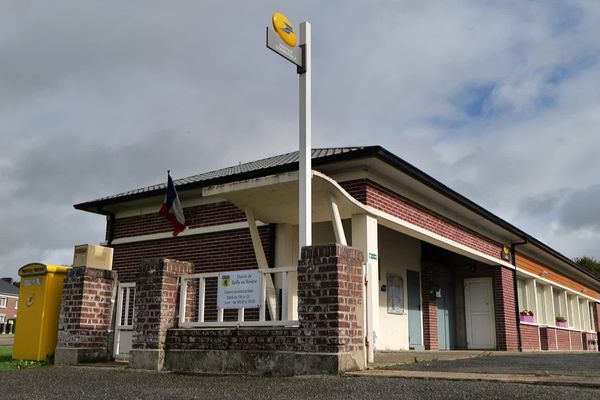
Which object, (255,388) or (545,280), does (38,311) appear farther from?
(545,280)

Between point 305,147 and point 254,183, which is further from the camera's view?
point 254,183

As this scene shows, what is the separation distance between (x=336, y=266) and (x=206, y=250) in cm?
677

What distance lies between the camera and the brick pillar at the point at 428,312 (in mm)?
16234

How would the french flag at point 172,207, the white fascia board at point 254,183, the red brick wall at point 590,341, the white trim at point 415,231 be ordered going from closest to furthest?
the white fascia board at point 254,183 < the white trim at point 415,231 < the french flag at point 172,207 < the red brick wall at point 590,341

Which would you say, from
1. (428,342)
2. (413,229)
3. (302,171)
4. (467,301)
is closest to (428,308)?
(428,342)

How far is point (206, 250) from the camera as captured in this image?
13367mm

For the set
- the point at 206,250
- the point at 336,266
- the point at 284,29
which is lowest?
→ the point at 336,266

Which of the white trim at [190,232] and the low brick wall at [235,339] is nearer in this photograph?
the low brick wall at [235,339]

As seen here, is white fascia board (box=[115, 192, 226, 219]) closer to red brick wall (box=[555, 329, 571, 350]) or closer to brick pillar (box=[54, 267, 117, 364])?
brick pillar (box=[54, 267, 117, 364])

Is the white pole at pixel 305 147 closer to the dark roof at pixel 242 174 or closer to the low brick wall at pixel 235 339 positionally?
the low brick wall at pixel 235 339

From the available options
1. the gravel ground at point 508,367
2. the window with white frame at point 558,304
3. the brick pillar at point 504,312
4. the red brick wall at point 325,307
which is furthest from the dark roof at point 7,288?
the gravel ground at point 508,367

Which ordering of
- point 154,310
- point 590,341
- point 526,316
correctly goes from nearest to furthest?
1. point 154,310
2. point 526,316
3. point 590,341

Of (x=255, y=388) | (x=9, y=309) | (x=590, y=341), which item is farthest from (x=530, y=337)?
(x=9, y=309)

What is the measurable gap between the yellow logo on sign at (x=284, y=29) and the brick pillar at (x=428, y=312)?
9706 mm
